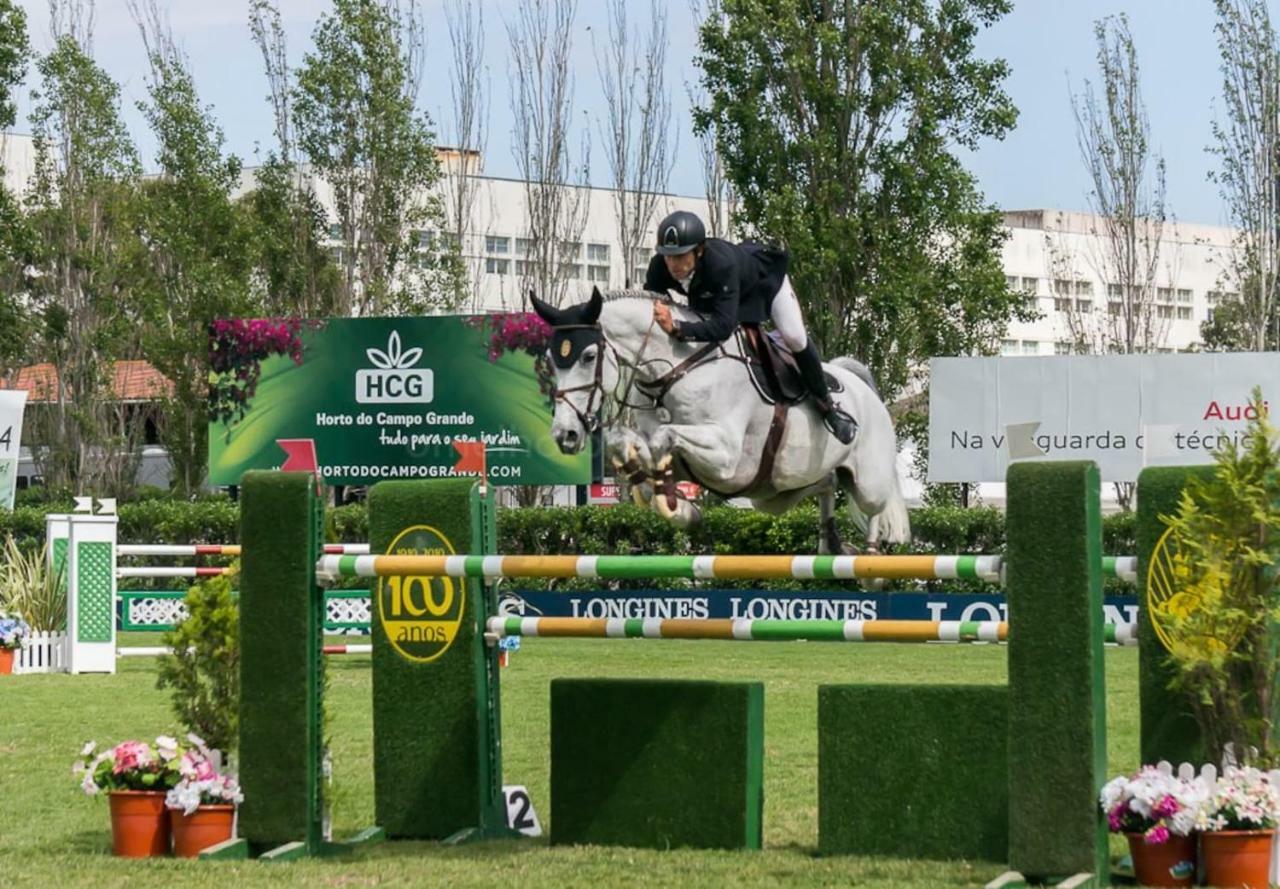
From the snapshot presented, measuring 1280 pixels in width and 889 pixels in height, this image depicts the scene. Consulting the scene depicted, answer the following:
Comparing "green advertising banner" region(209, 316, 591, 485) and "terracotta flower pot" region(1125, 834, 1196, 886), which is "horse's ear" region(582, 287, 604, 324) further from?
"green advertising banner" region(209, 316, 591, 485)

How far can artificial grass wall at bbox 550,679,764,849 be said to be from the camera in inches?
214

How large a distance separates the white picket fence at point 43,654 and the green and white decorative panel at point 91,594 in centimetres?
17

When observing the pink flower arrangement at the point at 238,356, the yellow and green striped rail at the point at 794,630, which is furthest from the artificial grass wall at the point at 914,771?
the pink flower arrangement at the point at 238,356

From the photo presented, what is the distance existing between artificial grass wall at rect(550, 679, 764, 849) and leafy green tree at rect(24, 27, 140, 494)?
74.9ft

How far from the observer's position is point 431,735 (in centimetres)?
575

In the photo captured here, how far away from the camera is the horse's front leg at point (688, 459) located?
630cm

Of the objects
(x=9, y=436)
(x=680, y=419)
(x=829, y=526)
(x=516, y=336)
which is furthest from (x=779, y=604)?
(x=680, y=419)

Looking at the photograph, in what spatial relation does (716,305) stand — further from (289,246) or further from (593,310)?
(289,246)

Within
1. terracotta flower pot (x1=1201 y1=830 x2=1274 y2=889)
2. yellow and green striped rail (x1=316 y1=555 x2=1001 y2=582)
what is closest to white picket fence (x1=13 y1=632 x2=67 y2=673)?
yellow and green striped rail (x1=316 y1=555 x2=1001 y2=582)

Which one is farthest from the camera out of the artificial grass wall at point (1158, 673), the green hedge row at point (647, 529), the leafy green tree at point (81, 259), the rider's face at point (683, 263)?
the leafy green tree at point (81, 259)

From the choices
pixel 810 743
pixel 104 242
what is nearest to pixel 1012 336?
pixel 104 242

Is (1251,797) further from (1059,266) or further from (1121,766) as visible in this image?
(1059,266)

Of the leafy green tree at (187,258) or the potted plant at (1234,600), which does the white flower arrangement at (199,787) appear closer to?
the potted plant at (1234,600)

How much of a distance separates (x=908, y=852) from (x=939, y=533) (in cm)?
1313
